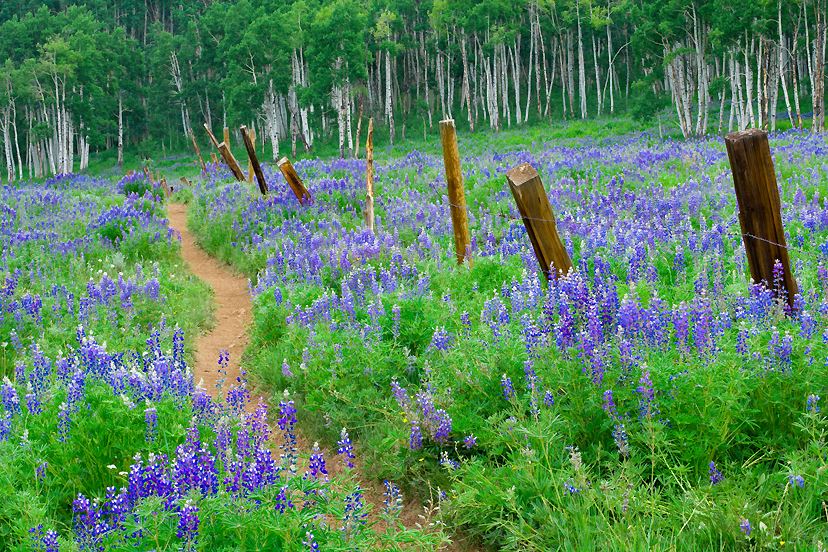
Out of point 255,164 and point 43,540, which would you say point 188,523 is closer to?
point 43,540

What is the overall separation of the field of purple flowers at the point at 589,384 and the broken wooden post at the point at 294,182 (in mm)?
5762

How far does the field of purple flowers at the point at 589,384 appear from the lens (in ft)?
11.4

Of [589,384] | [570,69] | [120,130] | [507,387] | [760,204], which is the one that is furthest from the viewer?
[120,130]

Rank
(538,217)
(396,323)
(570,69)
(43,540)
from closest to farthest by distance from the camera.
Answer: (43,540) < (538,217) < (396,323) < (570,69)

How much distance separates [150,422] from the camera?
405cm

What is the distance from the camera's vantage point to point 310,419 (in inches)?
227

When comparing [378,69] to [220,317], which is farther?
[378,69]

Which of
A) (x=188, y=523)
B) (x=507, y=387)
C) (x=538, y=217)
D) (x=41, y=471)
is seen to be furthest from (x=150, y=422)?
(x=538, y=217)

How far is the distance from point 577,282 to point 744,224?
130 centimetres

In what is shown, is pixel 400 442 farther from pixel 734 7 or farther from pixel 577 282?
pixel 734 7

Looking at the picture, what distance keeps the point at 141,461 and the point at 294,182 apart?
35.1 ft

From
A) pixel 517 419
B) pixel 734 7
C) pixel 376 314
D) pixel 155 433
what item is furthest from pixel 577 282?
pixel 734 7


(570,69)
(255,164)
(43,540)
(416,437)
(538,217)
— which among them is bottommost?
(416,437)

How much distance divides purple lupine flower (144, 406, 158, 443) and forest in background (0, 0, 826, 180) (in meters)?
26.8
